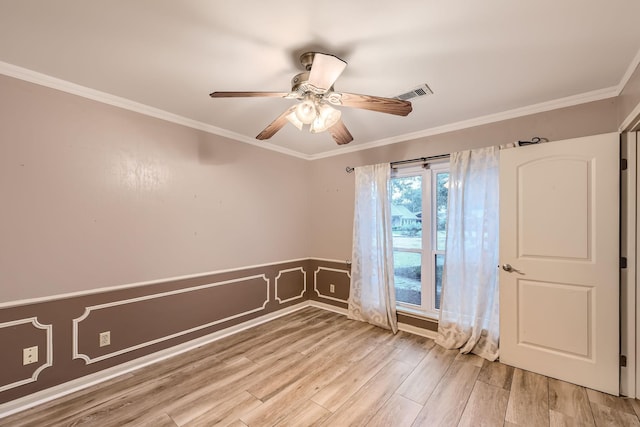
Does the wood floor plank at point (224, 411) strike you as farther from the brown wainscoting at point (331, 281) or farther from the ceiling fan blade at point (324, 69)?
the ceiling fan blade at point (324, 69)

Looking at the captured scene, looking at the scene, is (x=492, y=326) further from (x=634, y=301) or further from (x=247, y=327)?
(x=247, y=327)

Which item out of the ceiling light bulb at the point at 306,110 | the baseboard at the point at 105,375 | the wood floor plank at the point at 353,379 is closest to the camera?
the ceiling light bulb at the point at 306,110

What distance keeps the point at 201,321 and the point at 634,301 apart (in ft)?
12.7

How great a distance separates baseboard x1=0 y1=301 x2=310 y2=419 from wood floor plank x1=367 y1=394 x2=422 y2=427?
6.48 feet

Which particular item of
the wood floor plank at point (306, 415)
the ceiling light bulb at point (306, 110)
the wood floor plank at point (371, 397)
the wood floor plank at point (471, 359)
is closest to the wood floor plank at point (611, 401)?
the wood floor plank at point (471, 359)

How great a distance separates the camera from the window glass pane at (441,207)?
313cm

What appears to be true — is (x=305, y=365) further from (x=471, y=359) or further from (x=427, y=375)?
(x=471, y=359)

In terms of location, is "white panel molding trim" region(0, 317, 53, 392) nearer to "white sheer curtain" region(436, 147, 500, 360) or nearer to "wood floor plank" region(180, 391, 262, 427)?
"wood floor plank" region(180, 391, 262, 427)

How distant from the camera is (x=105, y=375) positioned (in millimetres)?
2271

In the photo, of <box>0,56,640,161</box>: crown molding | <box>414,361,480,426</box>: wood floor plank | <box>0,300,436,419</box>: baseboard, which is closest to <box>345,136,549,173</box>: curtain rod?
<box>0,56,640,161</box>: crown molding

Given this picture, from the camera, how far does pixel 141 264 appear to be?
2.52m

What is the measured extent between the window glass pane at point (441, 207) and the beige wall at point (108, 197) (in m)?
2.33

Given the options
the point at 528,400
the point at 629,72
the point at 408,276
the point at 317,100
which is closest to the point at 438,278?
the point at 408,276

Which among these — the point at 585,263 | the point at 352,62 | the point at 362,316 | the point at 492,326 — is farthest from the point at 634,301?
the point at 352,62
